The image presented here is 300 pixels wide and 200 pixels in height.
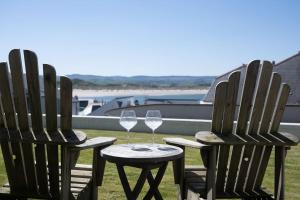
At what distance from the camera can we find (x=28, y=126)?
3.33 m

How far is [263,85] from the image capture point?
11.4ft

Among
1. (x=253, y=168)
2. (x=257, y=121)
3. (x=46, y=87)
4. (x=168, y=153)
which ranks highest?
(x=46, y=87)

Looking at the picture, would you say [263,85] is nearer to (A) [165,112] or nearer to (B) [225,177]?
(B) [225,177]

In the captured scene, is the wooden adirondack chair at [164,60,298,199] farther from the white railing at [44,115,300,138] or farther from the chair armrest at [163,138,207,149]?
the white railing at [44,115,300,138]

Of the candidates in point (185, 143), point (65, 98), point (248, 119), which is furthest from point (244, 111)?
point (65, 98)

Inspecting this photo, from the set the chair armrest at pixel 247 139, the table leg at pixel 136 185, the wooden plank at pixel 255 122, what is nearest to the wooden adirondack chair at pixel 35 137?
the table leg at pixel 136 185

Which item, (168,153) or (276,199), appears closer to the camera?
(168,153)

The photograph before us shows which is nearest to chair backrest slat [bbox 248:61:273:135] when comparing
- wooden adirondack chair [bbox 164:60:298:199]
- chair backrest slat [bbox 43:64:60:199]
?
wooden adirondack chair [bbox 164:60:298:199]

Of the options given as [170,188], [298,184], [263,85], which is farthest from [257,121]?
[298,184]

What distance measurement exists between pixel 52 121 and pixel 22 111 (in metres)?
0.28

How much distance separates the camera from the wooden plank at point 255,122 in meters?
3.47

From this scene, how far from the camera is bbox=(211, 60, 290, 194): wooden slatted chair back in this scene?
3371 millimetres

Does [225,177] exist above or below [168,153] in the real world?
below

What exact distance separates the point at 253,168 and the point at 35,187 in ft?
6.79
